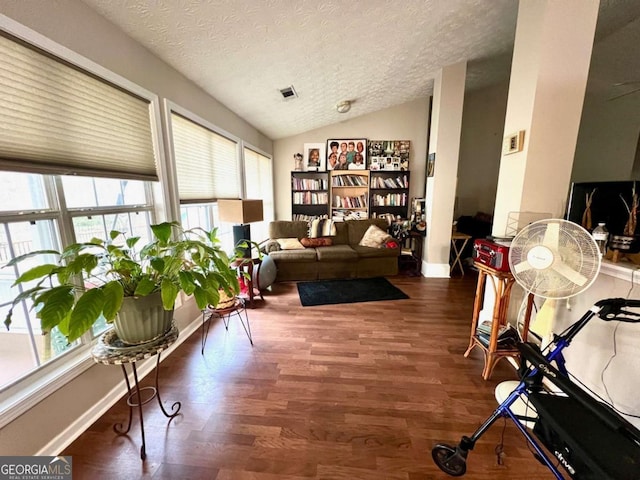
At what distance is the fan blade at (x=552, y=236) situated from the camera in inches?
47.4

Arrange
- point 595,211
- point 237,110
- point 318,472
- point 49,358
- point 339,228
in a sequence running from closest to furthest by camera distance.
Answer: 1. point 318,472
2. point 49,358
3. point 595,211
4. point 237,110
5. point 339,228

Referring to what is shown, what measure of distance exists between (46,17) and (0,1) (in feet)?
0.58

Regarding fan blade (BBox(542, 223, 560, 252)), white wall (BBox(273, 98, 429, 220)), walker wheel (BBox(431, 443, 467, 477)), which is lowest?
walker wheel (BBox(431, 443, 467, 477))

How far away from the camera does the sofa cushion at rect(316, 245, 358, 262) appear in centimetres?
379

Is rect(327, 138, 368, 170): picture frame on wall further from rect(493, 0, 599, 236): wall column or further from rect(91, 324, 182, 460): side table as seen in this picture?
rect(91, 324, 182, 460): side table

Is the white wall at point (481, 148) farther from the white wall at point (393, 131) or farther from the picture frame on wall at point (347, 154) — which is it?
the picture frame on wall at point (347, 154)

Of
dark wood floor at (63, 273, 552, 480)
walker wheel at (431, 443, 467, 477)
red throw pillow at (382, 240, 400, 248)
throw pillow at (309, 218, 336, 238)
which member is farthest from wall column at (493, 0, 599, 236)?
throw pillow at (309, 218, 336, 238)

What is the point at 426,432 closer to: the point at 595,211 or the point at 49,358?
the point at 595,211

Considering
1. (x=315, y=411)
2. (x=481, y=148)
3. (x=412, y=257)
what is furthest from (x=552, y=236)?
(x=481, y=148)

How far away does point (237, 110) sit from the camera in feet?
10.7

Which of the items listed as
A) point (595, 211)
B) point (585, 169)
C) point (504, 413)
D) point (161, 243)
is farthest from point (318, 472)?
point (585, 169)

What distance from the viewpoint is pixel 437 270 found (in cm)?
399

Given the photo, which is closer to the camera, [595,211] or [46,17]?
[46,17]

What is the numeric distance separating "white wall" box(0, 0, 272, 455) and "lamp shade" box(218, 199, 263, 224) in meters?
1.02
